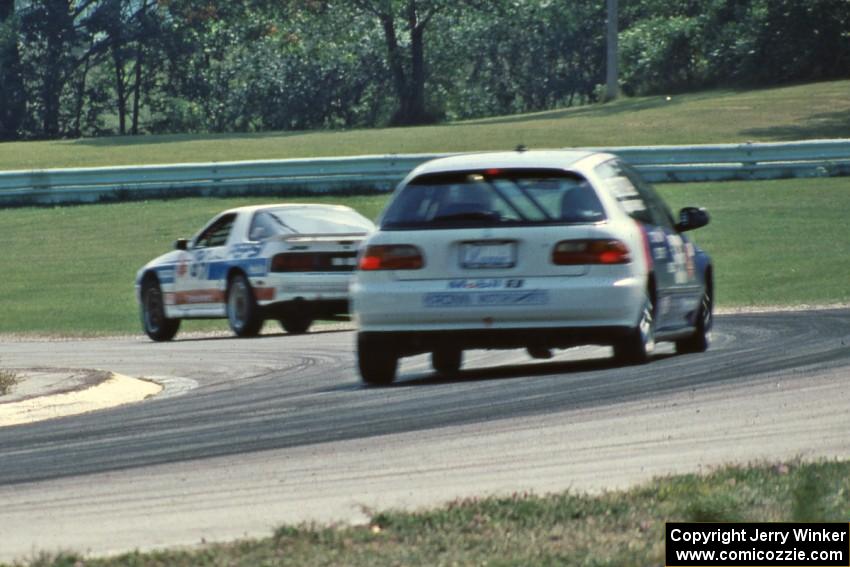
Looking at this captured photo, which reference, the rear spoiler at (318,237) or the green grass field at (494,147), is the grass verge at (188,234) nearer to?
the green grass field at (494,147)

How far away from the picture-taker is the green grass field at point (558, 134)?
41125 mm

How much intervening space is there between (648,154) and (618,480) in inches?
1024

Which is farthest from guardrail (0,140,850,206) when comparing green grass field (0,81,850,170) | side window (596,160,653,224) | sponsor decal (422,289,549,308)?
sponsor decal (422,289,549,308)

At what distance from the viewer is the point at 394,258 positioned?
1211cm

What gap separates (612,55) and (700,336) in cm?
3746

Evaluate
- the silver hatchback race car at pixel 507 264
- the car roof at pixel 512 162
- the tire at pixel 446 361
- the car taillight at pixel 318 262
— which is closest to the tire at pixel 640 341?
the silver hatchback race car at pixel 507 264

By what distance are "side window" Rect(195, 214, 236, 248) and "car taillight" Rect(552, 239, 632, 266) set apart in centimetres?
913

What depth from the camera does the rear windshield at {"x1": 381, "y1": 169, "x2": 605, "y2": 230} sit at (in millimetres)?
12062

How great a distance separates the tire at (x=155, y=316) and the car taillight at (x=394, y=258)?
9243 millimetres

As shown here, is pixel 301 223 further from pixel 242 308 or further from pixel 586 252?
pixel 586 252

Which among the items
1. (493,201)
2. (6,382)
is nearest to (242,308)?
(6,382)

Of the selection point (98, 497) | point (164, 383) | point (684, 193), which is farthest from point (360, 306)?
point (684, 193)

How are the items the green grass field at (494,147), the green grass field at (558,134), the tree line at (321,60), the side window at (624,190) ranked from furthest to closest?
the tree line at (321,60) < the green grass field at (558,134) < the green grass field at (494,147) < the side window at (624,190)

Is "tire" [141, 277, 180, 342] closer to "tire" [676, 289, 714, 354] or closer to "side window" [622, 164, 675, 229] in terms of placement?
"tire" [676, 289, 714, 354]
